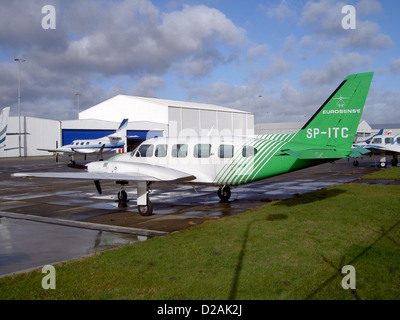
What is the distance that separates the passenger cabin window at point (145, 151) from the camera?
621 inches

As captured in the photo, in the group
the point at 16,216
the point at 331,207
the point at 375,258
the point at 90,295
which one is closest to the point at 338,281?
the point at 375,258

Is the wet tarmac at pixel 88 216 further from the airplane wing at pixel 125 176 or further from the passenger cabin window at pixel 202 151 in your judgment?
the passenger cabin window at pixel 202 151

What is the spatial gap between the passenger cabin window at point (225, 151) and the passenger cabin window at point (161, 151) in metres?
2.45

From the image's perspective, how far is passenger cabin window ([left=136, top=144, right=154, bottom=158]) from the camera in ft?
51.7

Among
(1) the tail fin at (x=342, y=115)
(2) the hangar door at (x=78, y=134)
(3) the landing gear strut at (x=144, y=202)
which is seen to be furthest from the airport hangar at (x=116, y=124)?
(3) the landing gear strut at (x=144, y=202)

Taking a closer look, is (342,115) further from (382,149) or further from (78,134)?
(78,134)

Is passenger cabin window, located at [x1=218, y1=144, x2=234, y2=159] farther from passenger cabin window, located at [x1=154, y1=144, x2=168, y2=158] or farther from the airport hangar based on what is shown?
the airport hangar

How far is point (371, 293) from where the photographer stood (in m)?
5.85

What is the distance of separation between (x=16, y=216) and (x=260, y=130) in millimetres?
108334

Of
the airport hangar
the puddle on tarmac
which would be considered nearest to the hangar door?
the airport hangar

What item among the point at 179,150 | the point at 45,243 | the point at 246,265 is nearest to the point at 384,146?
the point at 179,150

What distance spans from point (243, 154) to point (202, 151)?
67.4 inches

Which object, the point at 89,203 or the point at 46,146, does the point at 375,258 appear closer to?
the point at 89,203

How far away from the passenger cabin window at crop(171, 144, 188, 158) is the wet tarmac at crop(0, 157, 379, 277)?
2.19 metres
